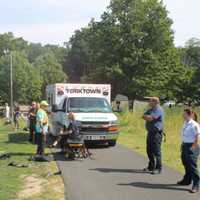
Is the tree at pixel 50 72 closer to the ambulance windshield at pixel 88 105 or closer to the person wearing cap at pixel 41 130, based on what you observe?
the ambulance windshield at pixel 88 105

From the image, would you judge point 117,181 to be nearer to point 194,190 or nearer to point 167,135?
point 194,190

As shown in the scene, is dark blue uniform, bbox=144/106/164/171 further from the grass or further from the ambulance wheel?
the ambulance wheel

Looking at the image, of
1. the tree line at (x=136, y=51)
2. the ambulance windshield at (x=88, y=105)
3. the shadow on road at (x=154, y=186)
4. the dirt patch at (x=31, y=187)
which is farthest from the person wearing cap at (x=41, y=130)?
the tree line at (x=136, y=51)

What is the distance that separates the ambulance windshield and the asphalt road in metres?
4.20

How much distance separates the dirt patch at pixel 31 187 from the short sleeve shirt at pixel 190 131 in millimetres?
3003

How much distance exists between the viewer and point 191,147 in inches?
410

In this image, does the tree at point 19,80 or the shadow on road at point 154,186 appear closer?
the shadow on road at point 154,186

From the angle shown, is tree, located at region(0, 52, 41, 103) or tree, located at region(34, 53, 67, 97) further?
tree, located at region(34, 53, 67, 97)

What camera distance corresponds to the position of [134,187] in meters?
10.6

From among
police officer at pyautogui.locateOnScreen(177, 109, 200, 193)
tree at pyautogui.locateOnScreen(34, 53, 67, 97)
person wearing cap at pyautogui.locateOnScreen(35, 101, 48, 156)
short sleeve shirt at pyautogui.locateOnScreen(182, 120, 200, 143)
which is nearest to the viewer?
police officer at pyautogui.locateOnScreen(177, 109, 200, 193)

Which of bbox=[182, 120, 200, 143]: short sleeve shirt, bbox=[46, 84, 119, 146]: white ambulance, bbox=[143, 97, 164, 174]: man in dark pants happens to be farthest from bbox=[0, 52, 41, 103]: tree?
bbox=[182, 120, 200, 143]: short sleeve shirt

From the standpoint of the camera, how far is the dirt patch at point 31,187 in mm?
10051

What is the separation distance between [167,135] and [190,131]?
13842 mm

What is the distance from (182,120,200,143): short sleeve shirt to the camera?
10.4 metres
